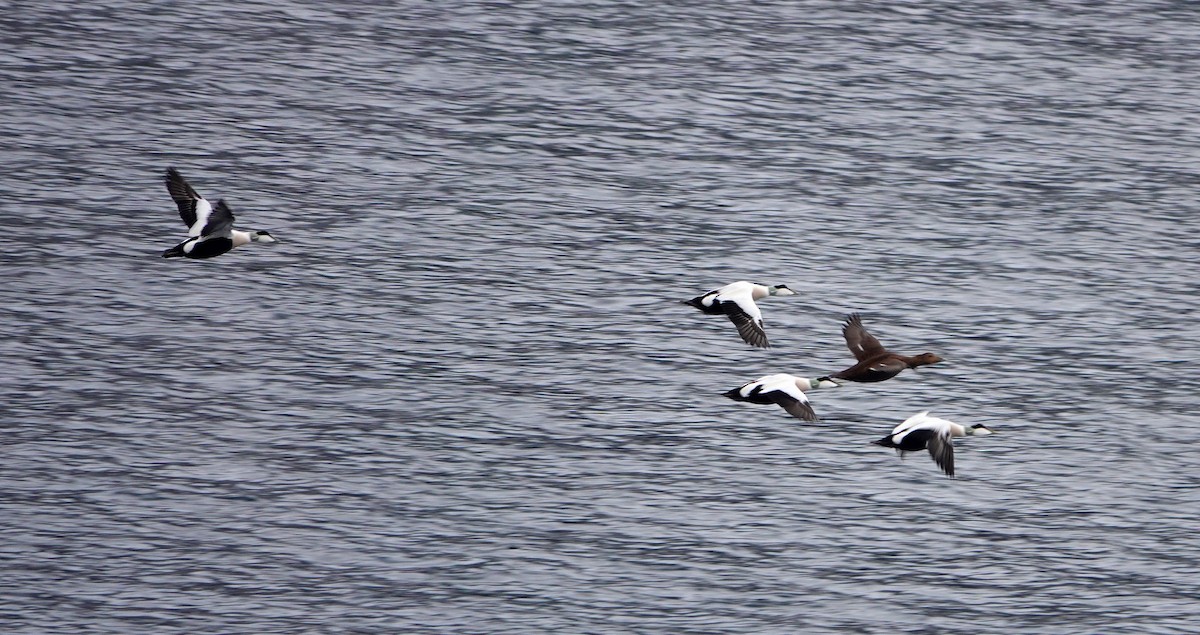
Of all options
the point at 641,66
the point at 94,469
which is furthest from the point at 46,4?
the point at 94,469

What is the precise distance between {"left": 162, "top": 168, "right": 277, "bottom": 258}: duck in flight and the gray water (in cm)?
398

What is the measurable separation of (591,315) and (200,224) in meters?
7.73

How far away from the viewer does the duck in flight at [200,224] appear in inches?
781

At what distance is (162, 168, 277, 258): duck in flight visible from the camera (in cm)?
1984

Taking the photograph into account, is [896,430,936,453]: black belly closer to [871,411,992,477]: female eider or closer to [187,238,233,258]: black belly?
[871,411,992,477]: female eider

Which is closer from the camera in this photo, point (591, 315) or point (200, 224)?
point (200, 224)

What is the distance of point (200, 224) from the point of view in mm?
20719

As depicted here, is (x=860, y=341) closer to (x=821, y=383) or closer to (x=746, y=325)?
(x=821, y=383)

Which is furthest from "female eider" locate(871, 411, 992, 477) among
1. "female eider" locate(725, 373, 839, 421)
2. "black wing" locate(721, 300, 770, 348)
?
"black wing" locate(721, 300, 770, 348)

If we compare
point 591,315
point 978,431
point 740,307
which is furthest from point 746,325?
point 591,315

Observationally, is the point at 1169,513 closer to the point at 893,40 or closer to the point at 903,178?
the point at 903,178

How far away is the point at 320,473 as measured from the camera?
23.6 m

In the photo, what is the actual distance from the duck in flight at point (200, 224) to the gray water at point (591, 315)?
3977 millimetres

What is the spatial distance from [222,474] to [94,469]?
66.2 inches
